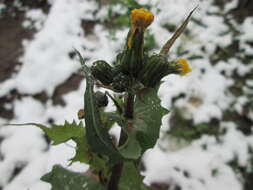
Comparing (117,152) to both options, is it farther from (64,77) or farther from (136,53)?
(64,77)

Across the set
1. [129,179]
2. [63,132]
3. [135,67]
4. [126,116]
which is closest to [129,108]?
[126,116]

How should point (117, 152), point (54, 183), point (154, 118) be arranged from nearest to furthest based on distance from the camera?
point (117, 152)
point (154, 118)
point (54, 183)

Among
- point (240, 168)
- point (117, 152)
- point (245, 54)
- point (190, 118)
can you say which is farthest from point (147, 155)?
point (245, 54)

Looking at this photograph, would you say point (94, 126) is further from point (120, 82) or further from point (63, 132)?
point (63, 132)

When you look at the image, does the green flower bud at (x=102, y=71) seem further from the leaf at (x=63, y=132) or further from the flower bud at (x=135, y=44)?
the leaf at (x=63, y=132)

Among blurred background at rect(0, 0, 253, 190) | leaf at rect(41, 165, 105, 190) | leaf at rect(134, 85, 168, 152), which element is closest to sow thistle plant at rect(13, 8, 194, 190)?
leaf at rect(134, 85, 168, 152)

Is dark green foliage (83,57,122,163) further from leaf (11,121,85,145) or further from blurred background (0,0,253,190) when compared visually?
blurred background (0,0,253,190)
